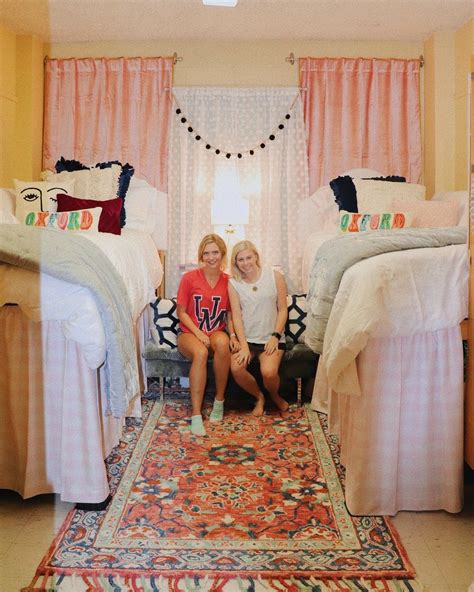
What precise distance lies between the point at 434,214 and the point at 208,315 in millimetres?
1519

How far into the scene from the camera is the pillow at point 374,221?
12.4ft

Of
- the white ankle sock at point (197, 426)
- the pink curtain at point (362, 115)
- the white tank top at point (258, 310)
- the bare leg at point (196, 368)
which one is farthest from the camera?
the pink curtain at point (362, 115)

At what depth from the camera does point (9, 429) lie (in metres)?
2.11

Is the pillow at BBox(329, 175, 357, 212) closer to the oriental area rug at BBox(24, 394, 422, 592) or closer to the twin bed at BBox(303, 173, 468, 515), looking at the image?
the oriental area rug at BBox(24, 394, 422, 592)

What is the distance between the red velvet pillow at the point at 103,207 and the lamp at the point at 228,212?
0.70 metres

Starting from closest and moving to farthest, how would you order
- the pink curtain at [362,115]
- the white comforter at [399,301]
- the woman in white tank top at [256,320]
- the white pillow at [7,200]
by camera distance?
1. the white comforter at [399,301]
2. the woman in white tank top at [256,320]
3. the white pillow at [7,200]
4. the pink curtain at [362,115]

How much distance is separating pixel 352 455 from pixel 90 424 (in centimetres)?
83

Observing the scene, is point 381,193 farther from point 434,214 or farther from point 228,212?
point 228,212

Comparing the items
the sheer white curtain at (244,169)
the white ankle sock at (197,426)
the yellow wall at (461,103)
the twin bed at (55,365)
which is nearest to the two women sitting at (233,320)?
the white ankle sock at (197,426)

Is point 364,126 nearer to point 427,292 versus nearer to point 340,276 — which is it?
point 340,276

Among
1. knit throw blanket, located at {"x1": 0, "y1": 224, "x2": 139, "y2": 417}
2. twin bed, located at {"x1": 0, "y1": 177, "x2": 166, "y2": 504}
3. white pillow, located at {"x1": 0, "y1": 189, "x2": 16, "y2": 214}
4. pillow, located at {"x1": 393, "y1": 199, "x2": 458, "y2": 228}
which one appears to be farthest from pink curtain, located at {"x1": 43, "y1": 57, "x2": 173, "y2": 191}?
twin bed, located at {"x1": 0, "y1": 177, "x2": 166, "y2": 504}

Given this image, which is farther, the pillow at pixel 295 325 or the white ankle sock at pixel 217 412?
the pillow at pixel 295 325

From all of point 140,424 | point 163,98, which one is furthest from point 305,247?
point 140,424

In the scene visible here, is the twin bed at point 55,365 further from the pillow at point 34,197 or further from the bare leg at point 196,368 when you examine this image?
the pillow at point 34,197
